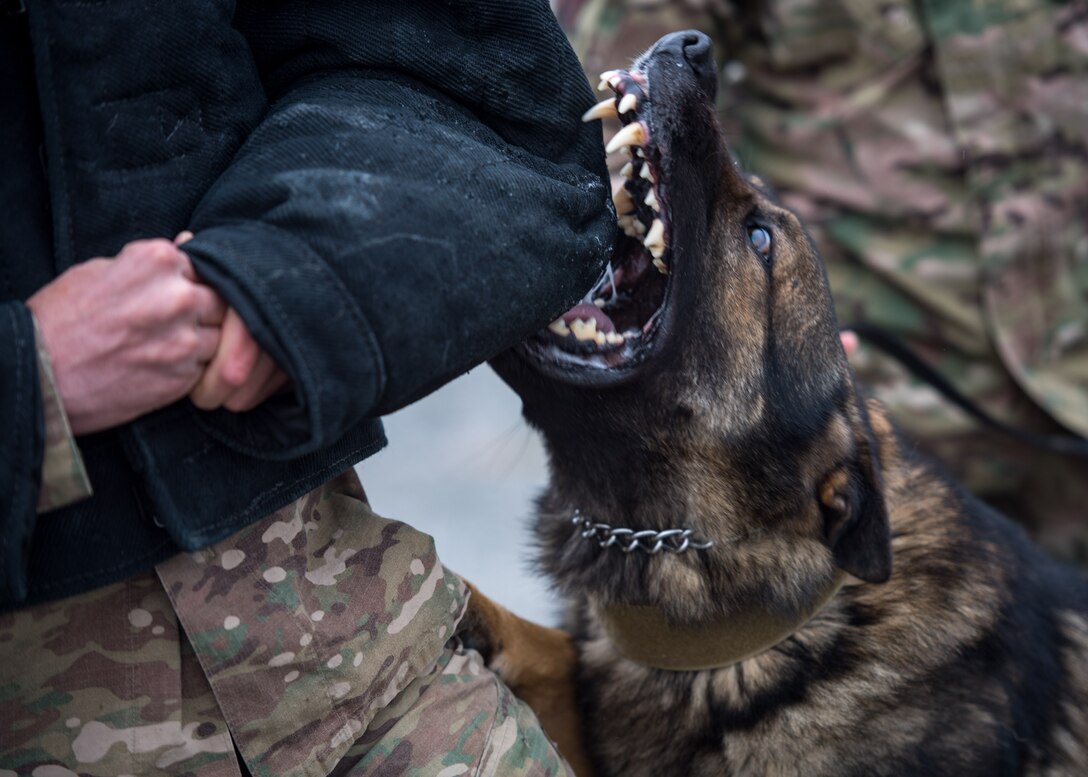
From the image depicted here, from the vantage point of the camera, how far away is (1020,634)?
238cm

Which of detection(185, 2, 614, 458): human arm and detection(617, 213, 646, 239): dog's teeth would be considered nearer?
detection(185, 2, 614, 458): human arm

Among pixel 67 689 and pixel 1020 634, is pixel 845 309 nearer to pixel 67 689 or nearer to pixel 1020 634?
pixel 1020 634

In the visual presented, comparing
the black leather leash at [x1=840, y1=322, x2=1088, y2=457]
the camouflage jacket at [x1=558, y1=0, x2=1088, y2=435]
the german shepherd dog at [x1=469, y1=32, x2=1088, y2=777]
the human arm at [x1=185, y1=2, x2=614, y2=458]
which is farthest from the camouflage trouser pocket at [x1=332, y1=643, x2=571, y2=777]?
the camouflage jacket at [x1=558, y1=0, x2=1088, y2=435]

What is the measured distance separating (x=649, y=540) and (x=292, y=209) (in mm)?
1319

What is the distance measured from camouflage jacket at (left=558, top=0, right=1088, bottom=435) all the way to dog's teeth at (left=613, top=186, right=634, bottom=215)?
1.28m

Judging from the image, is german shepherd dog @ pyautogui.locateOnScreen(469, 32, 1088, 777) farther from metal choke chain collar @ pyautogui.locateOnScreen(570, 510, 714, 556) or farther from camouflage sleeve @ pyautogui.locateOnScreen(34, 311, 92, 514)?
camouflage sleeve @ pyautogui.locateOnScreen(34, 311, 92, 514)

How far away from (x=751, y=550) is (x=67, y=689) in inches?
57.8

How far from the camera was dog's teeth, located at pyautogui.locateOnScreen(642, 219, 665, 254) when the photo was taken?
2.17 metres

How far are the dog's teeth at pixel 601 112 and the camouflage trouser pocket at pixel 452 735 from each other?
1035mm

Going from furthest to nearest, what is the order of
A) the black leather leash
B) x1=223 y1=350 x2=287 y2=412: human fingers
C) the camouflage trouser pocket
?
1. the black leather leash
2. the camouflage trouser pocket
3. x1=223 y1=350 x2=287 y2=412: human fingers

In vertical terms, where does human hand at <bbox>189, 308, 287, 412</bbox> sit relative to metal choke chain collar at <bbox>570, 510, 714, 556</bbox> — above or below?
above

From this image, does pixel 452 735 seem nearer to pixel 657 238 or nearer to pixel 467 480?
pixel 657 238

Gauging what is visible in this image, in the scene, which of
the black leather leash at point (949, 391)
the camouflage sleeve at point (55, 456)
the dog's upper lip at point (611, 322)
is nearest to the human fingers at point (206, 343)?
the camouflage sleeve at point (55, 456)

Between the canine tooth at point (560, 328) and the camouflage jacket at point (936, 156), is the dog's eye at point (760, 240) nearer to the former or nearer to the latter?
the canine tooth at point (560, 328)
